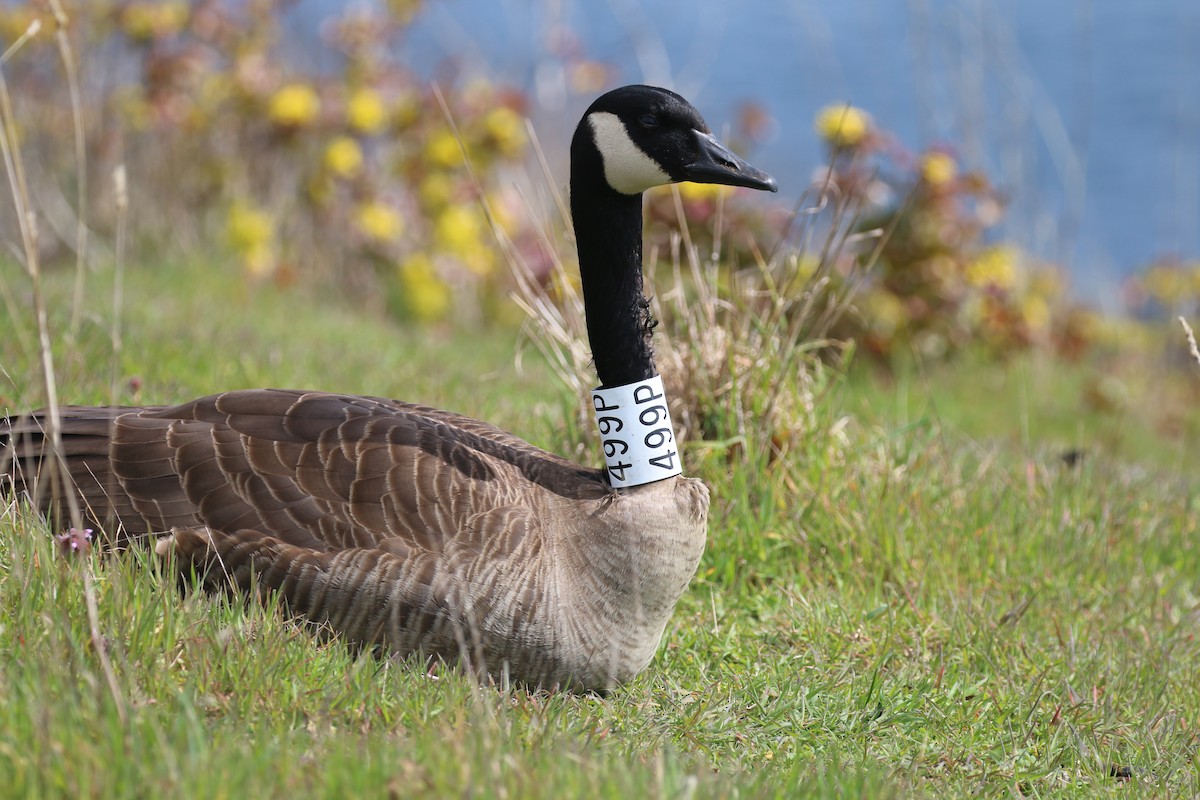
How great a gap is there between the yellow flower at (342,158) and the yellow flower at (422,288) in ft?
2.86

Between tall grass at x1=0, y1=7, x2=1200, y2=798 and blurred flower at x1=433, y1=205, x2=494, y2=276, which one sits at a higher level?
blurred flower at x1=433, y1=205, x2=494, y2=276

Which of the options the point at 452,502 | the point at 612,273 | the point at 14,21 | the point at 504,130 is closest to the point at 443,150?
the point at 504,130

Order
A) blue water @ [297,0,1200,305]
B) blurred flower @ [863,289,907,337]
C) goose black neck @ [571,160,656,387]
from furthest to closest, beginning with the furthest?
blue water @ [297,0,1200,305], blurred flower @ [863,289,907,337], goose black neck @ [571,160,656,387]

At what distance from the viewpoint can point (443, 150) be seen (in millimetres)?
9711

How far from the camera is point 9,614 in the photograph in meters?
2.92

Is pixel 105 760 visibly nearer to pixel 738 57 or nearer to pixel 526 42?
pixel 526 42

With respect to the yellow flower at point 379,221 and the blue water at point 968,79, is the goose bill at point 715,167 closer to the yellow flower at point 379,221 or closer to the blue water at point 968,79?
the blue water at point 968,79

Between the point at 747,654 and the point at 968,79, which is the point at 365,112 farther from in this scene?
the point at 747,654

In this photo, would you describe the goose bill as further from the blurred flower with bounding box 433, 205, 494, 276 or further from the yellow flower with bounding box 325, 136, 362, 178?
the yellow flower with bounding box 325, 136, 362, 178

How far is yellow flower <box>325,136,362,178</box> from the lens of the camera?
945cm

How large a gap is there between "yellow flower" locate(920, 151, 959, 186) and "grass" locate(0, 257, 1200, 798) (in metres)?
1.83

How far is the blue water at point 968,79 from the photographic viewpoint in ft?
36.5

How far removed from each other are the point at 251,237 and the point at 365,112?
139cm

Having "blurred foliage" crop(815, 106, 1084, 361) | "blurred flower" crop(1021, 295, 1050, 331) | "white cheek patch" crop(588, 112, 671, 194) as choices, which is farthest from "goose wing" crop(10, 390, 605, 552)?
"blurred flower" crop(1021, 295, 1050, 331)
